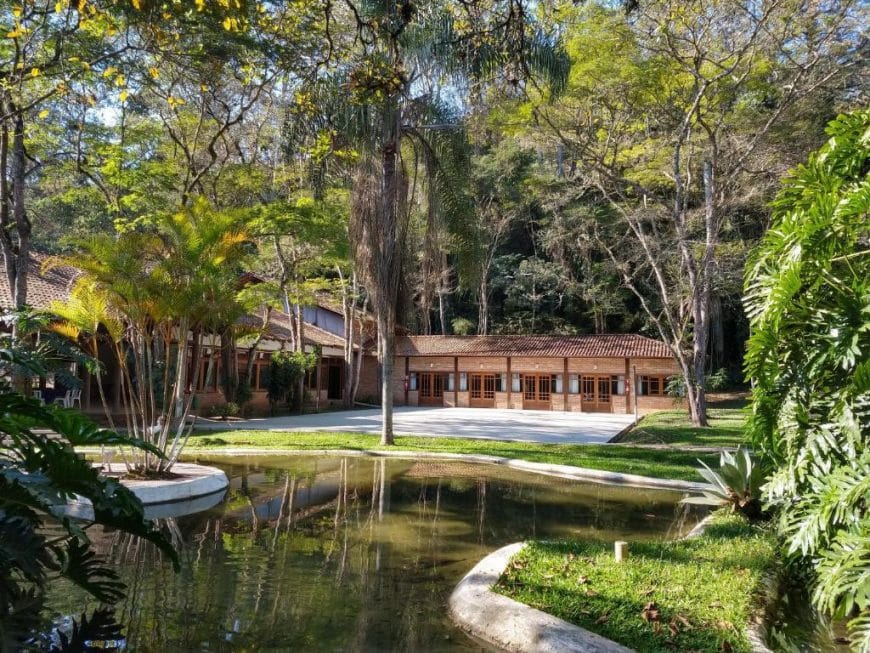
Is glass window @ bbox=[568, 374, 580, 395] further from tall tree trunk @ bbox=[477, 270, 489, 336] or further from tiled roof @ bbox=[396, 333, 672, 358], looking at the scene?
tall tree trunk @ bbox=[477, 270, 489, 336]

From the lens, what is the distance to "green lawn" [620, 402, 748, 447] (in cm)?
1518

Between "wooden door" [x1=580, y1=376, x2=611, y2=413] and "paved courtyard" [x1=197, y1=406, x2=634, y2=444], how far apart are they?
2.31m

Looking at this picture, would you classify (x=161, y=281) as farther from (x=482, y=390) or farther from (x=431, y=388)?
(x=431, y=388)

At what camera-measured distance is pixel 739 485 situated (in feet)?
23.3

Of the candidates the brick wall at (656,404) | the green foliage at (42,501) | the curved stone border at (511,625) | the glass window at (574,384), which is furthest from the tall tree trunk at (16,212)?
the brick wall at (656,404)

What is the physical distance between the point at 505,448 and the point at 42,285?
13228 mm

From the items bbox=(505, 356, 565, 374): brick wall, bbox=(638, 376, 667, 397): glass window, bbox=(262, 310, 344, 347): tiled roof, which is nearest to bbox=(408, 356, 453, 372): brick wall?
bbox=(505, 356, 565, 374): brick wall

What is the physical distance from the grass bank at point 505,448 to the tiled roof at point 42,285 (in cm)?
547

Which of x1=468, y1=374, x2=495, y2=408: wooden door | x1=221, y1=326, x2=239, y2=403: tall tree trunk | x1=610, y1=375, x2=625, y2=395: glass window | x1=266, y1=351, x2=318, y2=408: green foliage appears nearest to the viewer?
x1=221, y1=326, x2=239, y2=403: tall tree trunk

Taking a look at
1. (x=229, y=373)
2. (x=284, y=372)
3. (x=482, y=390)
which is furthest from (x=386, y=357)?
(x=482, y=390)

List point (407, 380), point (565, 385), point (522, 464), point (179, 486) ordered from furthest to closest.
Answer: point (407, 380)
point (565, 385)
point (522, 464)
point (179, 486)

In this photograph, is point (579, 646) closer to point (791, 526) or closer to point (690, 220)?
point (791, 526)

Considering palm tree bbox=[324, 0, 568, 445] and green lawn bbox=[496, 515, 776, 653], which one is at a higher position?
palm tree bbox=[324, 0, 568, 445]

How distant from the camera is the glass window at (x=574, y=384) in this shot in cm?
2883
